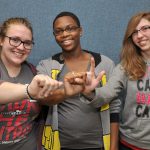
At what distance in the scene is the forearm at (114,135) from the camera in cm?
174

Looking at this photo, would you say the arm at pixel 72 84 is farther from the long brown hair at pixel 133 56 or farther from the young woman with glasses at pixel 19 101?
the long brown hair at pixel 133 56

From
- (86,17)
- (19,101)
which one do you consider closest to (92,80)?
(19,101)

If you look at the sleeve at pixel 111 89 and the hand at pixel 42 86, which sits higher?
the hand at pixel 42 86

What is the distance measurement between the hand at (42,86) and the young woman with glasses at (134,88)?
0.44 meters

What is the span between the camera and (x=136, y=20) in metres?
1.69

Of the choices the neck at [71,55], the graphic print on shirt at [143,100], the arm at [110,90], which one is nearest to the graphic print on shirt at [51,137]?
the neck at [71,55]

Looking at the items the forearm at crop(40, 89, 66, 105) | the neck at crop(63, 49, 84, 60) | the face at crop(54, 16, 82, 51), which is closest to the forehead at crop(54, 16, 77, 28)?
the face at crop(54, 16, 82, 51)

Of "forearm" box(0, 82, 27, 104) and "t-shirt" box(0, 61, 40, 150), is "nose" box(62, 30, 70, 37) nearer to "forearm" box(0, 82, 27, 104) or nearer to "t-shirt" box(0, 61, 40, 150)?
"t-shirt" box(0, 61, 40, 150)

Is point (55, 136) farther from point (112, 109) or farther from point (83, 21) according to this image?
point (83, 21)

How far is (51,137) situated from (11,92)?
634mm

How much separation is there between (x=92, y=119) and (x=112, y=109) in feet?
0.60

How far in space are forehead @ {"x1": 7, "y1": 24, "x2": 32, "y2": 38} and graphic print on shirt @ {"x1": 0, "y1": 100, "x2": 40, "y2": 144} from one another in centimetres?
37

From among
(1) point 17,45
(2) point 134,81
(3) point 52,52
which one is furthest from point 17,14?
(2) point 134,81

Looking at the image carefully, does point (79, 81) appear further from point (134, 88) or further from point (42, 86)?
point (134, 88)
